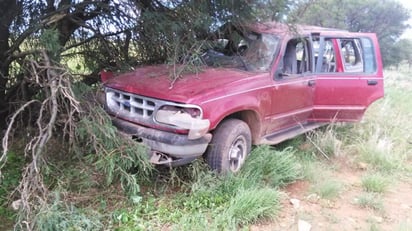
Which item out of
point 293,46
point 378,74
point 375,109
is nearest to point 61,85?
point 293,46

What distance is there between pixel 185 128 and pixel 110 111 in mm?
1058

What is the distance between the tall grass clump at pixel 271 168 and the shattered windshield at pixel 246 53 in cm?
101

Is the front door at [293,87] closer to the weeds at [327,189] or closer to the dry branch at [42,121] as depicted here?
the weeds at [327,189]

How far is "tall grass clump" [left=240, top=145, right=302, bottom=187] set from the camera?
169 inches

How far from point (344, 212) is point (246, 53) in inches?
86.3

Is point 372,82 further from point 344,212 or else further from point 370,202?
point 344,212

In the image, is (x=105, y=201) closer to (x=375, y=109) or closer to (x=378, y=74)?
(x=378, y=74)

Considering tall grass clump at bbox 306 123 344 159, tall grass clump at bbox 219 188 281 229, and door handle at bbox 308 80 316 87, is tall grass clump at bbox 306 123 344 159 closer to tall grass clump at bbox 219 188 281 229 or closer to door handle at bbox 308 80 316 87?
door handle at bbox 308 80 316 87

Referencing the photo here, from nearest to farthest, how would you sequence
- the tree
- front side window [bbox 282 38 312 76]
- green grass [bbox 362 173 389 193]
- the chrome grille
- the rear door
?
the chrome grille < green grass [bbox 362 173 389 193] < front side window [bbox 282 38 312 76] < the rear door < the tree

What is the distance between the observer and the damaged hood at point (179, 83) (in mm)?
3912

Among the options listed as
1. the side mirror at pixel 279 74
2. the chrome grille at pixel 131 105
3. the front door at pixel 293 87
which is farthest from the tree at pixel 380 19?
the chrome grille at pixel 131 105

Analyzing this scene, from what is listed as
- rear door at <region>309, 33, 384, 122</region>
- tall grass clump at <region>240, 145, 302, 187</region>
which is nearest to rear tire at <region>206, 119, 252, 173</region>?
tall grass clump at <region>240, 145, 302, 187</region>

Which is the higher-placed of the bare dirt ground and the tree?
the tree

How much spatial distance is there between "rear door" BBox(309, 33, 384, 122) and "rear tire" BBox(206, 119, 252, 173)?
1621mm
